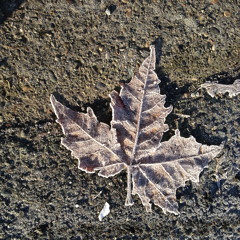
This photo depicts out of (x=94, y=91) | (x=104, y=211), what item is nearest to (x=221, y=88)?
(x=94, y=91)

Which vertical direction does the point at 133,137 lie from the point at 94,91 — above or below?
below

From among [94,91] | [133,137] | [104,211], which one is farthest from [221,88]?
[104,211]

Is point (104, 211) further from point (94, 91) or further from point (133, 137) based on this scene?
point (94, 91)

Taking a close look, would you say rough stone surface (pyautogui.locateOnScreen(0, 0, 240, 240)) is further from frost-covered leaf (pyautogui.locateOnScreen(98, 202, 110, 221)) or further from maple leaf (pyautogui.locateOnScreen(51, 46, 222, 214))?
maple leaf (pyautogui.locateOnScreen(51, 46, 222, 214))

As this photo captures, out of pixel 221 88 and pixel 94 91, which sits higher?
pixel 221 88

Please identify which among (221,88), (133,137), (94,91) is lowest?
(133,137)

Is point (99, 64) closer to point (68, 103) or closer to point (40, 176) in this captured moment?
point (68, 103)

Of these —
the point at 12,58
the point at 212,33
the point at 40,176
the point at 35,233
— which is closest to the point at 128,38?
the point at 212,33

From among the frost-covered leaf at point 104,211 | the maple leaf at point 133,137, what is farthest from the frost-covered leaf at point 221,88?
the frost-covered leaf at point 104,211

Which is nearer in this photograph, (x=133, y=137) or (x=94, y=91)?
(x=133, y=137)
